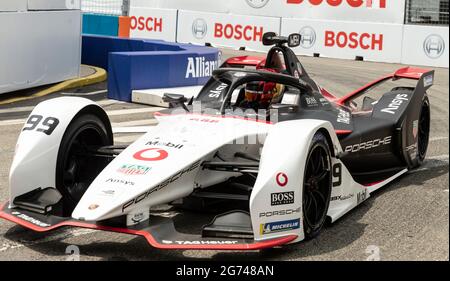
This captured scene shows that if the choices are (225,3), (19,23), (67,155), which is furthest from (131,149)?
(225,3)

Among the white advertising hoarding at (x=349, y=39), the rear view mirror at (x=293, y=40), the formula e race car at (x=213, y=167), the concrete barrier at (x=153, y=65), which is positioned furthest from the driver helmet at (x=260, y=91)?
the white advertising hoarding at (x=349, y=39)

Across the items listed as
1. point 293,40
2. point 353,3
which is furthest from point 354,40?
point 293,40

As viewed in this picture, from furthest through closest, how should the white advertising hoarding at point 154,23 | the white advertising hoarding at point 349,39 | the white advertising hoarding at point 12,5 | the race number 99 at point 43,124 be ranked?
the white advertising hoarding at point 154,23 < the white advertising hoarding at point 349,39 < the white advertising hoarding at point 12,5 < the race number 99 at point 43,124

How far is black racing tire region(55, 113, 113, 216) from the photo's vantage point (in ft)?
20.6

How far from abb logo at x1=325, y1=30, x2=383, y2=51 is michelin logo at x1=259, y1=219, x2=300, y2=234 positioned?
1619cm

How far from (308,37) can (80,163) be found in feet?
53.8

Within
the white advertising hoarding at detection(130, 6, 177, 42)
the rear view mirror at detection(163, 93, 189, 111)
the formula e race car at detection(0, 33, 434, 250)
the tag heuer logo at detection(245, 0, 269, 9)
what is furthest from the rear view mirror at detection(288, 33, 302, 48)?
the white advertising hoarding at detection(130, 6, 177, 42)

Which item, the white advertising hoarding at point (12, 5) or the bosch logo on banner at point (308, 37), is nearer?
the white advertising hoarding at point (12, 5)

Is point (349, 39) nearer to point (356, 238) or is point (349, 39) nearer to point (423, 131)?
point (423, 131)

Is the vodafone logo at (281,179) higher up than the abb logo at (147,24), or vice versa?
the abb logo at (147,24)

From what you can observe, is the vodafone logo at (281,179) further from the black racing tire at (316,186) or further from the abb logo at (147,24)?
the abb logo at (147,24)

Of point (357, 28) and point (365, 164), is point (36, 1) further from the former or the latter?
point (357, 28)

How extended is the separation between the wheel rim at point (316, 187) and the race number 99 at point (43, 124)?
6.63 ft

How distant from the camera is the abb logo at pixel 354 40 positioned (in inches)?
836
